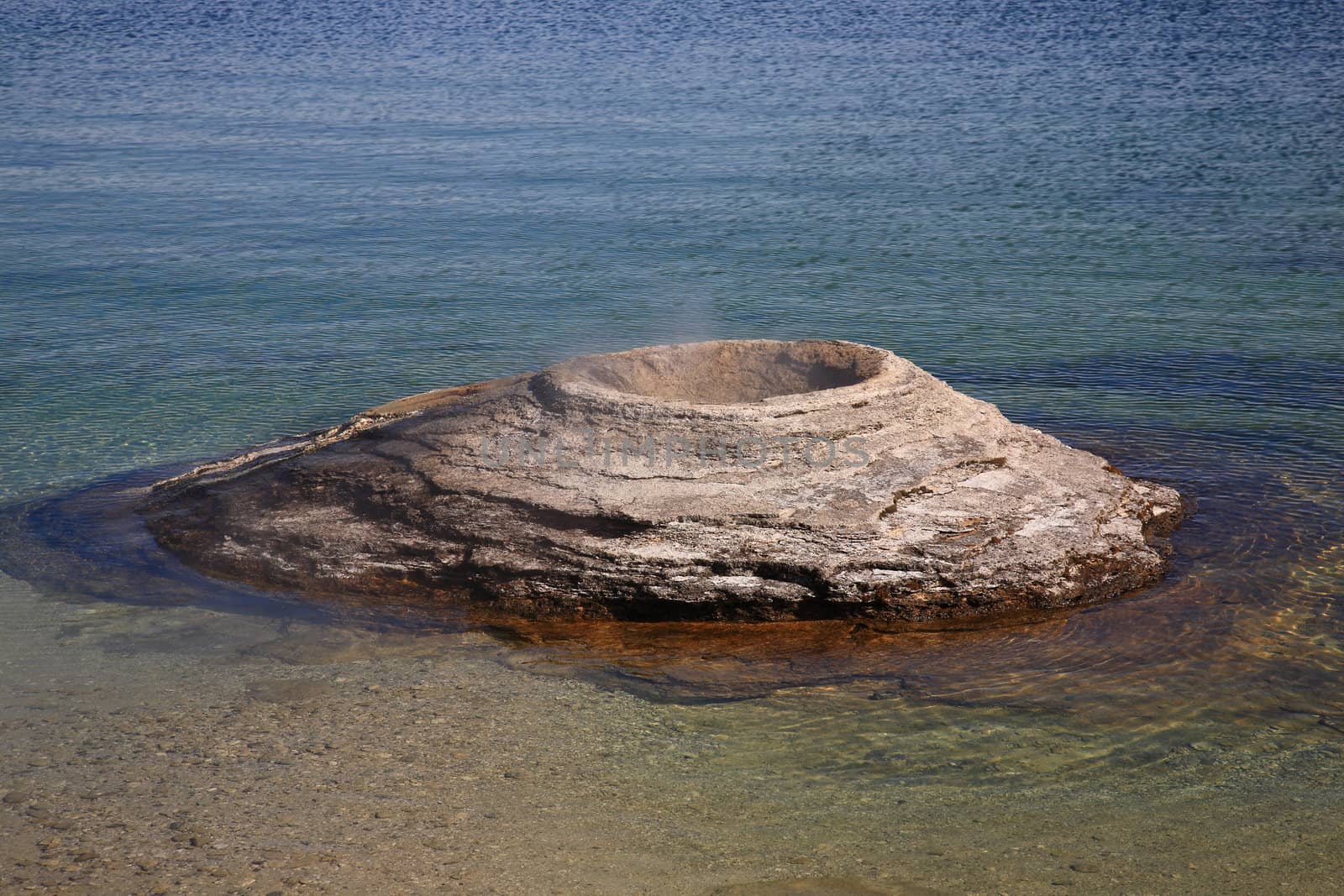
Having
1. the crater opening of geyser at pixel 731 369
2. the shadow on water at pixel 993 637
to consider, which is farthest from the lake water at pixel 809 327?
the crater opening of geyser at pixel 731 369

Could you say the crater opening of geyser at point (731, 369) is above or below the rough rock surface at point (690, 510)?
above

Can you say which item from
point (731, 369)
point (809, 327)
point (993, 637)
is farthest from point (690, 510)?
point (809, 327)

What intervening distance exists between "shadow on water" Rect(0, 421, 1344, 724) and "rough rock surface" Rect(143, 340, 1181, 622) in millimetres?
75

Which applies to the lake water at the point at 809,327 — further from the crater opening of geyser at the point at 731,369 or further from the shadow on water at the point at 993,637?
the crater opening of geyser at the point at 731,369

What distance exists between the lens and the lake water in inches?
91.7

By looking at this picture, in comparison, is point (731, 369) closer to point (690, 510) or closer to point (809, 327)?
point (690, 510)

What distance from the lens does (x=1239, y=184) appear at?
8789 mm

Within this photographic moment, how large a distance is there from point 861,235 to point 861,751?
5762 mm

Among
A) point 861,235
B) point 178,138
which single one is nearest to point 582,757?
point 861,235

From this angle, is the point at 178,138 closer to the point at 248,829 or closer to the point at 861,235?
the point at 861,235

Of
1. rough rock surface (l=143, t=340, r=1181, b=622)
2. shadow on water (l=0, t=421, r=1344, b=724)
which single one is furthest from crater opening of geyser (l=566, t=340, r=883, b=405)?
shadow on water (l=0, t=421, r=1344, b=724)

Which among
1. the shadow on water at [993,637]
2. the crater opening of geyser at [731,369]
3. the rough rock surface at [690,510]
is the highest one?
the crater opening of geyser at [731,369]

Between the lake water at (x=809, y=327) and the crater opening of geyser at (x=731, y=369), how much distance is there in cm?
108

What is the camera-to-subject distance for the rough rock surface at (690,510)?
3.04 m
